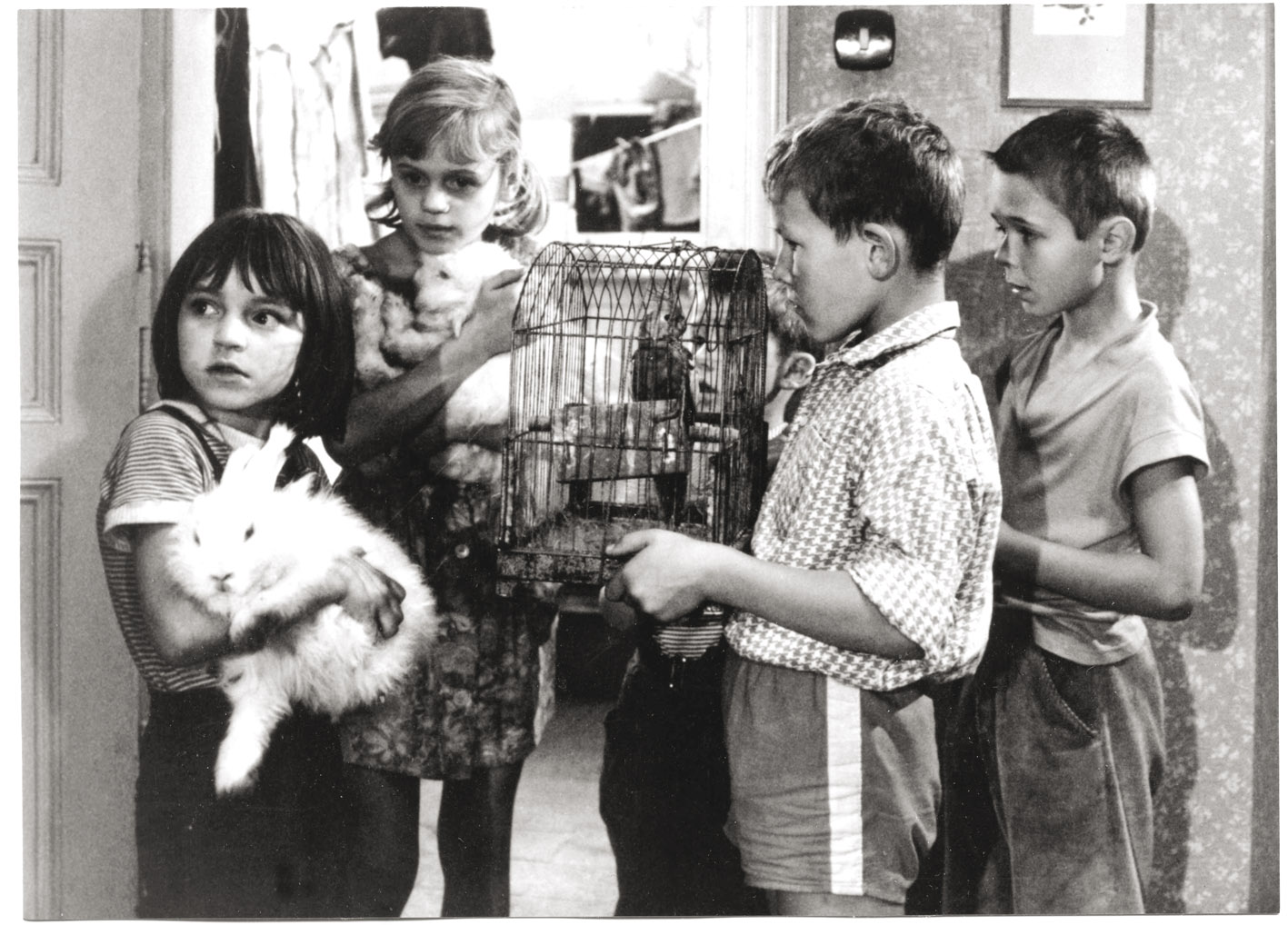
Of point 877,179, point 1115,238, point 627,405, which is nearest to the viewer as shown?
point 877,179

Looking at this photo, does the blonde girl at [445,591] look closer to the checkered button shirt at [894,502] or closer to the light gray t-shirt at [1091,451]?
the checkered button shirt at [894,502]

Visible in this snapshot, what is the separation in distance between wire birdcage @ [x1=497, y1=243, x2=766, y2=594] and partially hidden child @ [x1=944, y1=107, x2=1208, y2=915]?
0.37 metres

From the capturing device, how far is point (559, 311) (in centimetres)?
164

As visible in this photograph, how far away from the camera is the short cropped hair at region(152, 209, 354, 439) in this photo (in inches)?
64.6

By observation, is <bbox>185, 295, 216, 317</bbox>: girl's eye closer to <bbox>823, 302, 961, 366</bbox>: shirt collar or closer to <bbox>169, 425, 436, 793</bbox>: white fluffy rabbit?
<bbox>169, 425, 436, 793</bbox>: white fluffy rabbit

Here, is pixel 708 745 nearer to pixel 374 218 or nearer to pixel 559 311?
pixel 559 311

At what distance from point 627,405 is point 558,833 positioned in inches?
24.1

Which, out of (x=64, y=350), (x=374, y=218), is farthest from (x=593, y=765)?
(x=64, y=350)

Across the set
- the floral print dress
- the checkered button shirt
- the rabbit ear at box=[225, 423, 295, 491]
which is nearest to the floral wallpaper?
the checkered button shirt

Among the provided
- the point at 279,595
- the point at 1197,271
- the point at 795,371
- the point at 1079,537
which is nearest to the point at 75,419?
the point at 279,595

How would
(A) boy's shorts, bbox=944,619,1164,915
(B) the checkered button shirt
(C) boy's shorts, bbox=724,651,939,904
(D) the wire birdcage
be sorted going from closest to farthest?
(B) the checkered button shirt
(C) boy's shorts, bbox=724,651,939,904
(D) the wire birdcage
(A) boy's shorts, bbox=944,619,1164,915

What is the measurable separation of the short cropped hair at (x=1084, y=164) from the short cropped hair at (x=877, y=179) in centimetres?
27

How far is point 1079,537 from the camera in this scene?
5.21 feet

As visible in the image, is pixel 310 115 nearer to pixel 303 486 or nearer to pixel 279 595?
pixel 303 486
